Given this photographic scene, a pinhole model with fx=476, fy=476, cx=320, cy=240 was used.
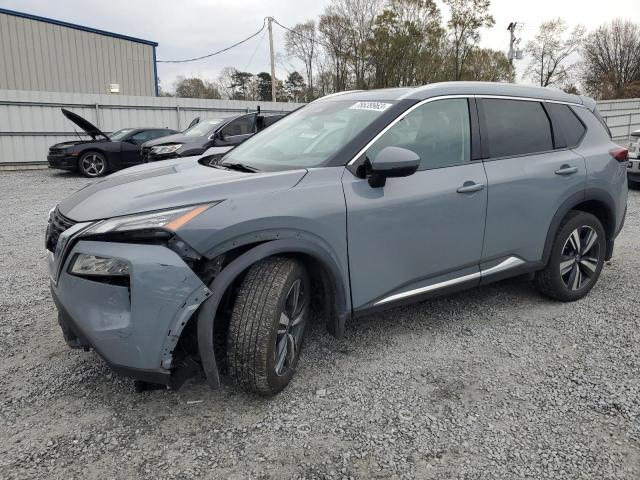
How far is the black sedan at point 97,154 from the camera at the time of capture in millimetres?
12188

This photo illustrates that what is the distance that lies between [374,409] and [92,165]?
12167 mm

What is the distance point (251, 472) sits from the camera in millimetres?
1979

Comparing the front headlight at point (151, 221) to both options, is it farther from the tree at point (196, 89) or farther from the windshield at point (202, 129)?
the tree at point (196, 89)

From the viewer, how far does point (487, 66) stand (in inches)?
1342

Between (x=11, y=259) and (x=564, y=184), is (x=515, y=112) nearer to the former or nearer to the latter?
(x=564, y=184)

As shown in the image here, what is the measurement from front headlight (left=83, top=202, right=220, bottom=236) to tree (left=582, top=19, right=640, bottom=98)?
4816 centimetres

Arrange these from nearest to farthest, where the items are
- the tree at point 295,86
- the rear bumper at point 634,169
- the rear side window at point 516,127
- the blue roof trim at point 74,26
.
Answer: the rear side window at point 516,127 < the rear bumper at point 634,169 < the blue roof trim at point 74,26 < the tree at point 295,86

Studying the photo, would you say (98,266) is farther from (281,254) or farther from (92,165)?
(92,165)

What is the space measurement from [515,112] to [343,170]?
1.61 m

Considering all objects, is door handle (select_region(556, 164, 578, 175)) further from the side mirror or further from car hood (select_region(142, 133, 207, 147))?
car hood (select_region(142, 133, 207, 147))

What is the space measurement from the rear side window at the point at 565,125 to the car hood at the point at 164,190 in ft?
7.31

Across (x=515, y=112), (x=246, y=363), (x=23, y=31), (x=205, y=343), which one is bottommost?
(x=246, y=363)

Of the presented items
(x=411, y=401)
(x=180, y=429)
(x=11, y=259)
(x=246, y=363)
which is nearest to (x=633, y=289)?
(x=411, y=401)

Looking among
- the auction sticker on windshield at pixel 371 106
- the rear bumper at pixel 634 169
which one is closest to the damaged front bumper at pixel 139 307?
the auction sticker on windshield at pixel 371 106
